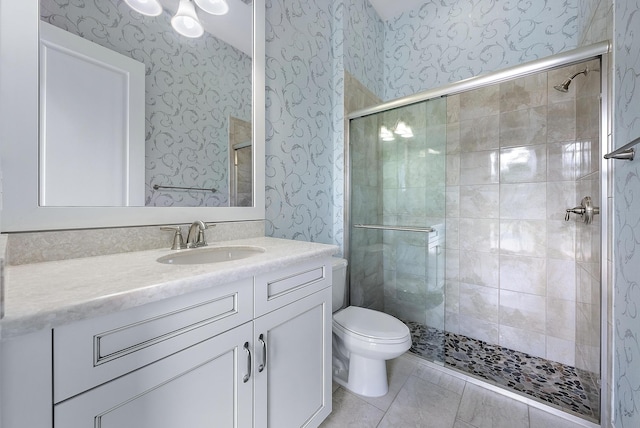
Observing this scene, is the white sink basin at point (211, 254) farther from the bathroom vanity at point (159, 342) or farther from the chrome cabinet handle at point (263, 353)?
the chrome cabinet handle at point (263, 353)

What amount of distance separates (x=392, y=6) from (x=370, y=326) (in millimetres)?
2611

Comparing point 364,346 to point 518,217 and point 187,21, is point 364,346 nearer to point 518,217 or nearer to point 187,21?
point 518,217

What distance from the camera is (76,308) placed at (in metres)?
0.48

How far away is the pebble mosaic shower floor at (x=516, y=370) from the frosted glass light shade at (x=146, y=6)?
2.31 meters

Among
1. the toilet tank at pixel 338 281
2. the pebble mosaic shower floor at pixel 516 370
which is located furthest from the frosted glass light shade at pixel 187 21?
the pebble mosaic shower floor at pixel 516 370

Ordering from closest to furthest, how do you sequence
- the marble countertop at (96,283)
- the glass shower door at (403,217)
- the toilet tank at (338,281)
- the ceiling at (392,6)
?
the marble countertop at (96,283), the toilet tank at (338,281), the glass shower door at (403,217), the ceiling at (392,6)

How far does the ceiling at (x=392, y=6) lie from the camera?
225 centimetres

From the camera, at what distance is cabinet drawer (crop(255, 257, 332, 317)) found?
855 millimetres

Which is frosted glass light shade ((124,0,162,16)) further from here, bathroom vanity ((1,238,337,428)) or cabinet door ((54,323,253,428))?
cabinet door ((54,323,253,428))

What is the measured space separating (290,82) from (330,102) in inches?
17.0

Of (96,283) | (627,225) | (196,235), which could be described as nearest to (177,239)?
(196,235)

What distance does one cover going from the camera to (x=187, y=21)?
1.18m

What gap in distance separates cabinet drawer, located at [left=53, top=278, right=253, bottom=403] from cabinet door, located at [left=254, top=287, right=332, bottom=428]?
17 cm

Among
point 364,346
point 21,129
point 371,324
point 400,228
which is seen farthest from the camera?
point 400,228
